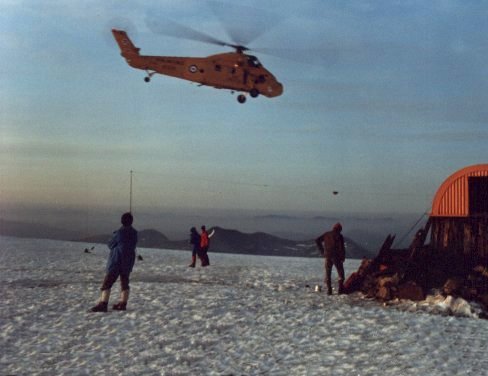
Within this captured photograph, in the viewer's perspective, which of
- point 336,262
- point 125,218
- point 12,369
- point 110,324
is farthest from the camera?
point 336,262

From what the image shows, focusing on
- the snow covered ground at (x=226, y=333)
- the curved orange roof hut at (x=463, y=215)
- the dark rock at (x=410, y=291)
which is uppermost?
the curved orange roof hut at (x=463, y=215)

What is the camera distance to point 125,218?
15.1 meters

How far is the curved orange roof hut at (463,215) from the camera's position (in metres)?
21.4

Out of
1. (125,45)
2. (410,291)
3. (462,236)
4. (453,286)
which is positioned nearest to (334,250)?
(410,291)

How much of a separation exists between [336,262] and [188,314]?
612cm

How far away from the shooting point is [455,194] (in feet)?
72.5

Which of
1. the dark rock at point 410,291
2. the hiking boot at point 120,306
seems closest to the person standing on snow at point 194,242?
the dark rock at point 410,291

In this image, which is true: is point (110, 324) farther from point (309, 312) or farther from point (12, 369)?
point (309, 312)

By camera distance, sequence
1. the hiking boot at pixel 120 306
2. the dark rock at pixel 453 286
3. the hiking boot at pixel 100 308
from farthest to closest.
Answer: the dark rock at pixel 453 286 < the hiking boot at pixel 120 306 < the hiking boot at pixel 100 308

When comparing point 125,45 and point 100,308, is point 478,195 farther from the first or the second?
point 125,45

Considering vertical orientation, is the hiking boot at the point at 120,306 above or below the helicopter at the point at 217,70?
below

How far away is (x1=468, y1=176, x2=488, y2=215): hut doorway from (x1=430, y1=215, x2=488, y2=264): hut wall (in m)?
0.46

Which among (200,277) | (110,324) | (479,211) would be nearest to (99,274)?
(200,277)

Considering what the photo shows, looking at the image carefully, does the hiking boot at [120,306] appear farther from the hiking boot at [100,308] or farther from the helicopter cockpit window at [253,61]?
the helicopter cockpit window at [253,61]
